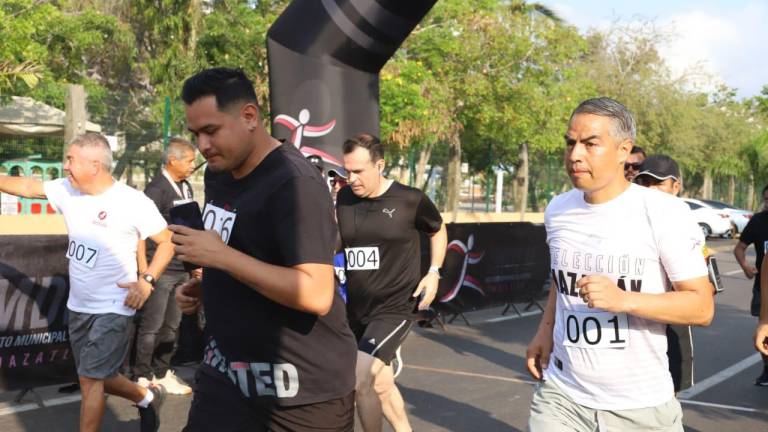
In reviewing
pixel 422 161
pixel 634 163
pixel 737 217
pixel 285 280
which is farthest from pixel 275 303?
pixel 737 217

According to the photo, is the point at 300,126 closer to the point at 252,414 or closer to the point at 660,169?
the point at 660,169

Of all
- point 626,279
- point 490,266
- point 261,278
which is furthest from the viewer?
point 490,266

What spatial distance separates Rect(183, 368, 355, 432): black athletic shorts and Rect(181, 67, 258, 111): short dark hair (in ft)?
3.21

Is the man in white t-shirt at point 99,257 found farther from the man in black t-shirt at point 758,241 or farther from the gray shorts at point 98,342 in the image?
the man in black t-shirt at point 758,241

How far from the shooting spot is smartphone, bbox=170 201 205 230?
2.86m

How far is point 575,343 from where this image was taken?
10.7 ft

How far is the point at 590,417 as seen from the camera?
3.19 metres

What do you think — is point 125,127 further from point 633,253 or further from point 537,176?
point 537,176

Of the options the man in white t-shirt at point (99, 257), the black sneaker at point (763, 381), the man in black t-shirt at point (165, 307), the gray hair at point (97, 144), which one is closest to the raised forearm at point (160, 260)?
the man in white t-shirt at point (99, 257)

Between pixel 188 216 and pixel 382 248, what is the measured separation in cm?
274

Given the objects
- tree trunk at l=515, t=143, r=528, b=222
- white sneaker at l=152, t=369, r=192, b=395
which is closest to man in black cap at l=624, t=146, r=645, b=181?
white sneaker at l=152, t=369, r=192, b=395

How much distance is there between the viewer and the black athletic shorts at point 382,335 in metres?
5.24

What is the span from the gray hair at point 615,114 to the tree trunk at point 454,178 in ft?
64.0

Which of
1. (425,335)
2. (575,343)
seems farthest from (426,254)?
(575,343)
